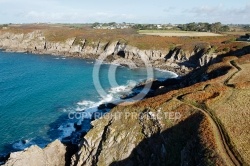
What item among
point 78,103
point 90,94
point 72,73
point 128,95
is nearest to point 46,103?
point 78,103

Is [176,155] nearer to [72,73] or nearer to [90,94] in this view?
[90,94]

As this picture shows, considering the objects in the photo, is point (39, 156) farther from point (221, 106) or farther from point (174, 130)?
point (221, 106)

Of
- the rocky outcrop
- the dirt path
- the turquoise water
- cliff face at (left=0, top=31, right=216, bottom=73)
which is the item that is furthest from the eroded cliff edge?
cliff face at (left=0, top=31, right=216, bottom=73)

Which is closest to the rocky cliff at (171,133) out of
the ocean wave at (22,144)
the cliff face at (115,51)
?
the ocean wave at (22,144)

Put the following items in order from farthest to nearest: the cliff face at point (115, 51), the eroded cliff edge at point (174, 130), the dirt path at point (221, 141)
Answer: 1. the cliff face at point (115, 51)
2. the eroded cliff edge at point (174, 130)
3. the dirt path at point (221, 141)

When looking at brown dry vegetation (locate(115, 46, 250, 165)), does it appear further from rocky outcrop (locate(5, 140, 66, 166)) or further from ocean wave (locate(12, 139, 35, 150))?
ocean wave (locate(12, 139, 35, 150))

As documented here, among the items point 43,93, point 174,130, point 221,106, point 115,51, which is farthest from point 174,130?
point 115,51

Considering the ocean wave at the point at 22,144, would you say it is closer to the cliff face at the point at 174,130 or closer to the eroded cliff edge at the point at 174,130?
the eroded cliff edge at the point at 174,130
